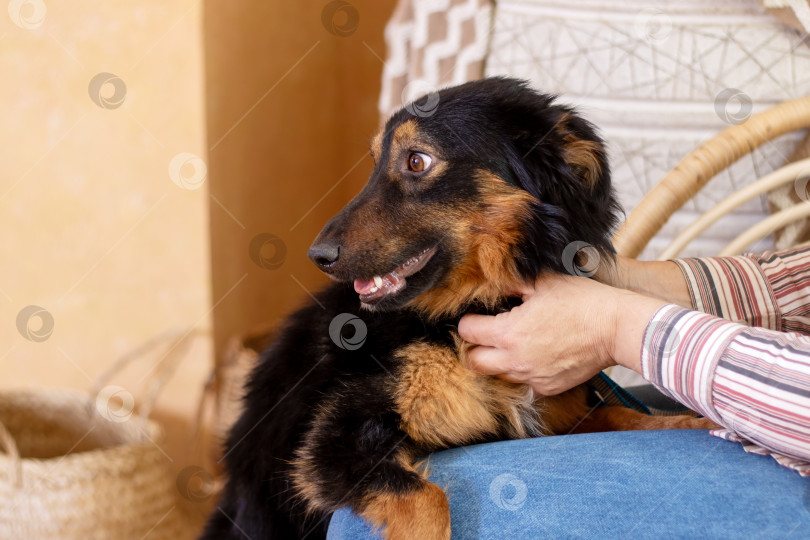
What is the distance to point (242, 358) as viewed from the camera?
284cm

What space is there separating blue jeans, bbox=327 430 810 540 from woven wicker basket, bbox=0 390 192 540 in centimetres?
142

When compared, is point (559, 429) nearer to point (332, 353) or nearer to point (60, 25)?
point (332, 353)

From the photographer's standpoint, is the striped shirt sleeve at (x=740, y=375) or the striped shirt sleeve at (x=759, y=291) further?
the striped shirt sleeve at (x=759, y=291)

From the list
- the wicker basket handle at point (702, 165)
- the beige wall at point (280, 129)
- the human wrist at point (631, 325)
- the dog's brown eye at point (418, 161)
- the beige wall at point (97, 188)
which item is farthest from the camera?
the beige wall at point (280, 129)

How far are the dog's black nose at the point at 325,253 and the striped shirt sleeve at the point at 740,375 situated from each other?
60cm

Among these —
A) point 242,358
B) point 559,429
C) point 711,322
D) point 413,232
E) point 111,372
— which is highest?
point 711,322

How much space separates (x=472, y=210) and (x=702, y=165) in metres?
1.06

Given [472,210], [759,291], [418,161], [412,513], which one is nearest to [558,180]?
[472,210]

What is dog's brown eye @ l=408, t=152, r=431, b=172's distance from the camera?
142 cm

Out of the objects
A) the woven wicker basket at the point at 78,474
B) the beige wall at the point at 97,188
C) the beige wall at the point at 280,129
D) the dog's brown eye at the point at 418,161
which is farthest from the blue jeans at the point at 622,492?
the beige wall at the point at 97,188

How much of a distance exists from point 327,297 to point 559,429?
2.01 ft

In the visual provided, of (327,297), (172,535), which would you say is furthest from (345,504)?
(172,535)

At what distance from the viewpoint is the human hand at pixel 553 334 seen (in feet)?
4.21

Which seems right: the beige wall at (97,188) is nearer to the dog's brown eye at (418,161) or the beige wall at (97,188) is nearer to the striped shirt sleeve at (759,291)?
the dog's brown eye at (418,161)
